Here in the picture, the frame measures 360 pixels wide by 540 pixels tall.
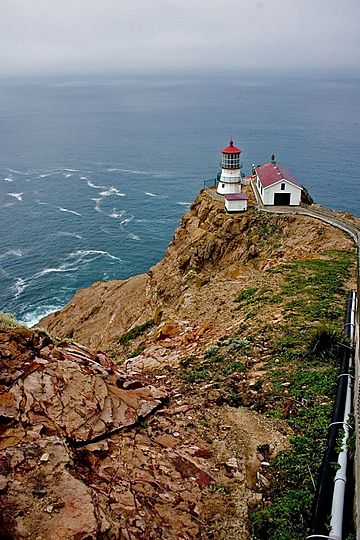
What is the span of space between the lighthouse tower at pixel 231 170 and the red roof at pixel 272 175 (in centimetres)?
213

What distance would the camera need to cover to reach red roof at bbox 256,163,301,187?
1607 inches

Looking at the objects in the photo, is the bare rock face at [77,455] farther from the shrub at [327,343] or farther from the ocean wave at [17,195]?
the ocean wave at [17,195]

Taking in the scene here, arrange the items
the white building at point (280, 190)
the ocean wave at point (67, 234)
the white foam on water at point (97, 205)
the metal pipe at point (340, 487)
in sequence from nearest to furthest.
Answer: the metal pipe at point (340, 487) → the white building at point (280, 190) → the ocean wave at point (67, 234) → the white foam on water at point (97, 205)

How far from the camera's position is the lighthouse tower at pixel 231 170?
44.4m

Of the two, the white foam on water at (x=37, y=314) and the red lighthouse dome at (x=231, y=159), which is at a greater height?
the red lighthouse dome at (x=231, y=159)

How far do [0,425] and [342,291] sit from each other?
16166mm

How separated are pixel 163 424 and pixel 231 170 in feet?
118

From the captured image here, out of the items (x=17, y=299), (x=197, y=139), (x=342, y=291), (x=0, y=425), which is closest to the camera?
(x=0, y=425)

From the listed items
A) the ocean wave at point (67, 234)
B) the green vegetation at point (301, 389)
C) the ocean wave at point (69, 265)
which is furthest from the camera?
the ocean wave at point (67, 234)

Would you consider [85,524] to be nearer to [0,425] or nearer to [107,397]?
[0,425]

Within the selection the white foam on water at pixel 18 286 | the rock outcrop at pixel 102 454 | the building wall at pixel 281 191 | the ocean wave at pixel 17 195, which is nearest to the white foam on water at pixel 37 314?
the white foam on water at pixel 18 286

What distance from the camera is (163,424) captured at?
11383 mm

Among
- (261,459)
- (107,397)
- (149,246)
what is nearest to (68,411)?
(107,397)

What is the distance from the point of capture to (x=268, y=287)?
23906 millimetres
